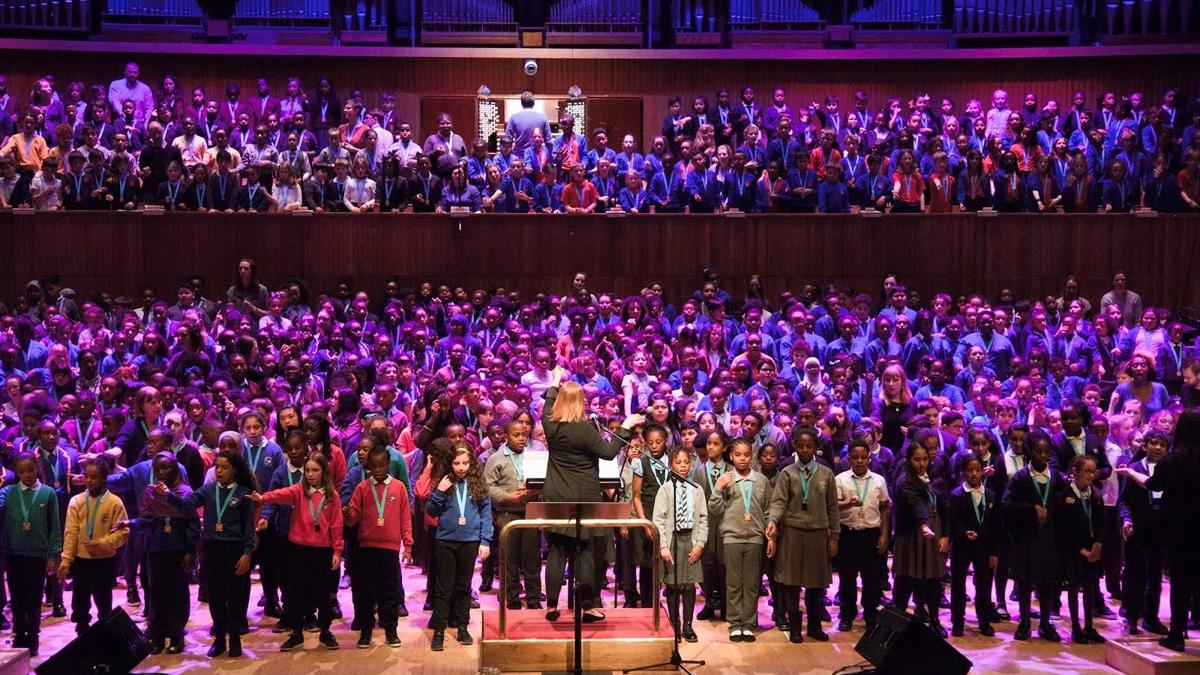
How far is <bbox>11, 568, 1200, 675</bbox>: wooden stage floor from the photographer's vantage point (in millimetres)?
8203

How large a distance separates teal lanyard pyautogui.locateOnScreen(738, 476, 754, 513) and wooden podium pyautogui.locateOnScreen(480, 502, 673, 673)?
7.35ft

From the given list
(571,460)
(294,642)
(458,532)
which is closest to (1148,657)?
(571,460)

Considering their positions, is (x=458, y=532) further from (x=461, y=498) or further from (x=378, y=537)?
(x=378, y=537)

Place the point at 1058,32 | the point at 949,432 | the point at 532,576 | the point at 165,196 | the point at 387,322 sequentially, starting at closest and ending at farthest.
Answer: the point at 532,576
the point at 949,432
the point at 387,322
the point at 165,196
the point at 1058,32

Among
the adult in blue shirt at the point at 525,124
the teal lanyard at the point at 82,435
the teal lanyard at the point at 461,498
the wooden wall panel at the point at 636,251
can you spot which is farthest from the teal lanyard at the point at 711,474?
the adult in blue shirt at the point at 525,124

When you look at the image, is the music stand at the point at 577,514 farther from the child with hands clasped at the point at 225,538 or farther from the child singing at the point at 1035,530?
the child singing at the point at 1035,530

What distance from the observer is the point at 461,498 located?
343 inches

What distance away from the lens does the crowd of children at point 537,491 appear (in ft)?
27.8

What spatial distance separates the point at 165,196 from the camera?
15.3 meters

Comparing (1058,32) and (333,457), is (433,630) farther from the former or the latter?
(1058,32)

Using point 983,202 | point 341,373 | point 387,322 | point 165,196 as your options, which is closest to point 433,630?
point 341,373

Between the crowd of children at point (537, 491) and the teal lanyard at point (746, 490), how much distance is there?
0.07 ft

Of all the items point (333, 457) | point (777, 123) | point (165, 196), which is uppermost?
point (777, 123)

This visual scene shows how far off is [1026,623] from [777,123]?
979cm
